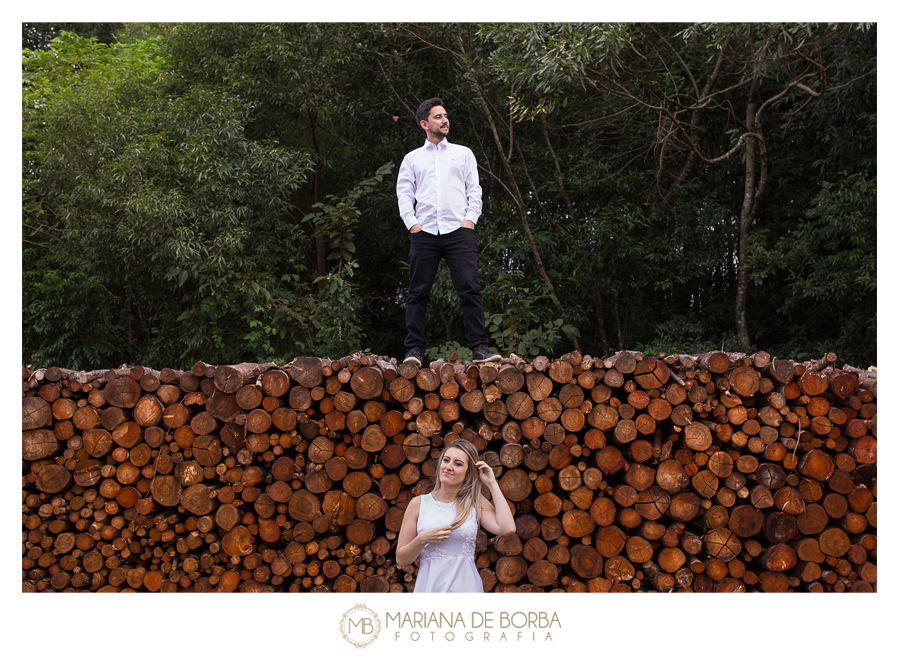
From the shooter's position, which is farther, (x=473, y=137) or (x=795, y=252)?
(x=473, y=137)

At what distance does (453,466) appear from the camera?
2697mm

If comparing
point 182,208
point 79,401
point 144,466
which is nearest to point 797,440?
point 144,466

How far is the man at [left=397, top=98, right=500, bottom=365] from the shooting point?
3.81 m

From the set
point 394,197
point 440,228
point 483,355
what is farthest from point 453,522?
point 394,197

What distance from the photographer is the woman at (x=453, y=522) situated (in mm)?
2680

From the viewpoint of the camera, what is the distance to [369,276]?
8.74 m

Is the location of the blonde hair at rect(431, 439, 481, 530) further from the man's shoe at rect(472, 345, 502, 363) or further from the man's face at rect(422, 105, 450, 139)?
the man's face at rect(422, 105, 450, 139)

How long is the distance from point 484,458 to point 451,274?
1.20 metres

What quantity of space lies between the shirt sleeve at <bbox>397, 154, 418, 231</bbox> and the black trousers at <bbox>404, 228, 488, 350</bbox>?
0.13 metres

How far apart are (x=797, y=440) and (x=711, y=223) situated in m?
5.26
